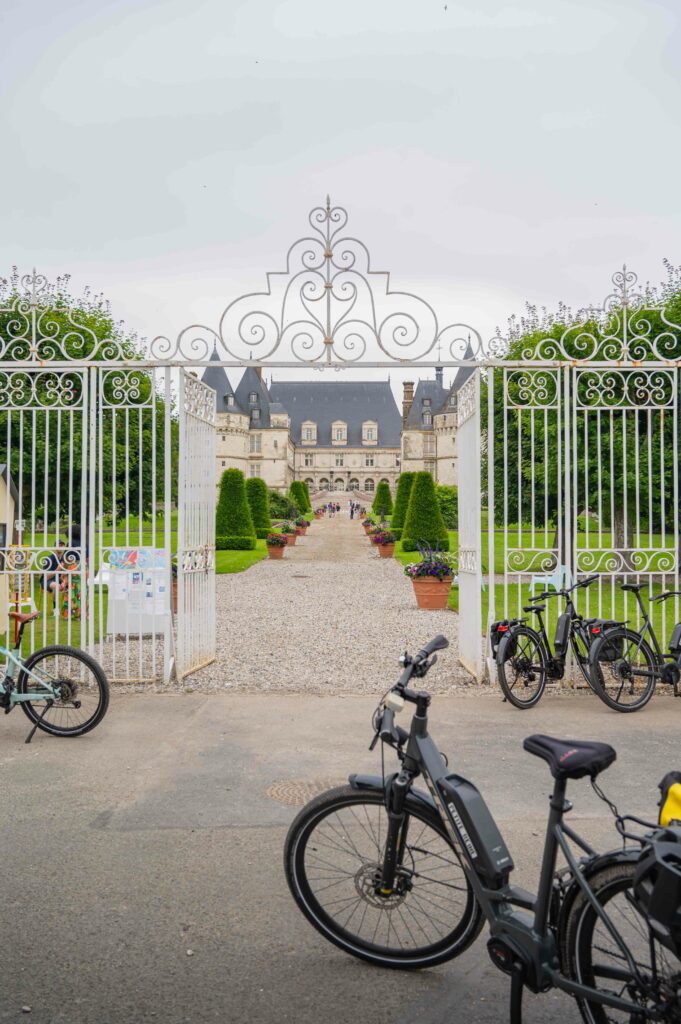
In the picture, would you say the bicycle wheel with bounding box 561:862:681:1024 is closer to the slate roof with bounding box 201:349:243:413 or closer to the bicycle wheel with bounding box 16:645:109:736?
the bicycle wheel with bounding box 16:645:109:736

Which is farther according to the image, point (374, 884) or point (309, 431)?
point (309, 431)

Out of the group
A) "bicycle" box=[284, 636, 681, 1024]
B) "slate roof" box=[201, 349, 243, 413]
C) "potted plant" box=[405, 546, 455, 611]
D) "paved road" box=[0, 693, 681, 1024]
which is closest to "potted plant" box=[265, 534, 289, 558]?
"potted plant" box=[405, 546, 455, 611]

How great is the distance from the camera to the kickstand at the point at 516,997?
7.53 ft

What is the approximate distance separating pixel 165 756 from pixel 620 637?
3347 millimetres

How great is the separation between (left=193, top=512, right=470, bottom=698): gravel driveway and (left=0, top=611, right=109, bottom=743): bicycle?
151 cm

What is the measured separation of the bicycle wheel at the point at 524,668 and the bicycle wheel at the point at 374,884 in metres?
3.54

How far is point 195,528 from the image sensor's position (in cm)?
739

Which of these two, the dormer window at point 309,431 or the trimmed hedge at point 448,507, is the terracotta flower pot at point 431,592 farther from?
the dormer window at point 309,431

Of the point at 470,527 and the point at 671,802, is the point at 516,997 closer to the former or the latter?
the point at 671,802

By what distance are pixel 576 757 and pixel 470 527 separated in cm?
508

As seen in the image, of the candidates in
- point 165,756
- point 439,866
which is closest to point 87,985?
point 439,866

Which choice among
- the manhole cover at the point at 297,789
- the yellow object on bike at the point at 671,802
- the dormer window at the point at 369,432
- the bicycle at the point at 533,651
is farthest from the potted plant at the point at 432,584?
the dormer window at the point at 369,432

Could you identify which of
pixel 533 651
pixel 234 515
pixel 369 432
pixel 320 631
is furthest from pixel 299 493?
pixel 533 651

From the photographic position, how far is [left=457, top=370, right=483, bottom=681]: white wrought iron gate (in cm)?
704
